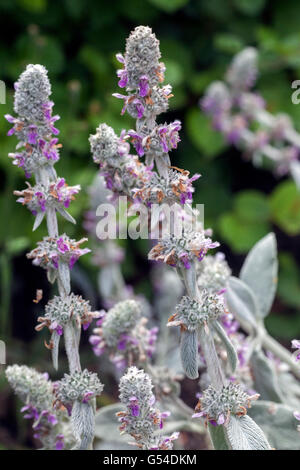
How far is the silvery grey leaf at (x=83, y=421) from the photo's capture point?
705mm

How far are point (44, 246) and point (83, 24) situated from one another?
145cm

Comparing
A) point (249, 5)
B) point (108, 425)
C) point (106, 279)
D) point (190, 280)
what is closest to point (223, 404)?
point (190, 280)

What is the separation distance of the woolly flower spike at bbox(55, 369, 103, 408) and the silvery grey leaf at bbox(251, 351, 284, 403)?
34cm

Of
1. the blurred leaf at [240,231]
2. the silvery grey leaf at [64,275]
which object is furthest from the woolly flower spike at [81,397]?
the blurred leaf at [240,231]

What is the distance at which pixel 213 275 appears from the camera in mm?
896

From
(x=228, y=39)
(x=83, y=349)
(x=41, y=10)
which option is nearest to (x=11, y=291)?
(x=83, y=349)

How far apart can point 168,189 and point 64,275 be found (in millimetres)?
167

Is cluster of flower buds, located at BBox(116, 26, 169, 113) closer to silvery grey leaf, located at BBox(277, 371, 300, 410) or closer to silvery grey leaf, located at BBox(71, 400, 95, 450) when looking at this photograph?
silvery grey leaf, located at BBox(71, 400, 95, 450)

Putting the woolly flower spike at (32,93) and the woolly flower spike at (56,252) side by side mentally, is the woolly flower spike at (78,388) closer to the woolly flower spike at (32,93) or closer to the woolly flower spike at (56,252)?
the woolly flower spike at (56,252)

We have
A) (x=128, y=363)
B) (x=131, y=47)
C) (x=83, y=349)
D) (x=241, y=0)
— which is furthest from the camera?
(x=241, y=0)

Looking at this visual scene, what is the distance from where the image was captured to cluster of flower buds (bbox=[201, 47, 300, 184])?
172cm

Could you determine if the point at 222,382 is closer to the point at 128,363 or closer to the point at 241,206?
the point at 128,363

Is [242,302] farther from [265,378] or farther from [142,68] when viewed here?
[142,68]

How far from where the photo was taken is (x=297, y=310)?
74.0 inches
